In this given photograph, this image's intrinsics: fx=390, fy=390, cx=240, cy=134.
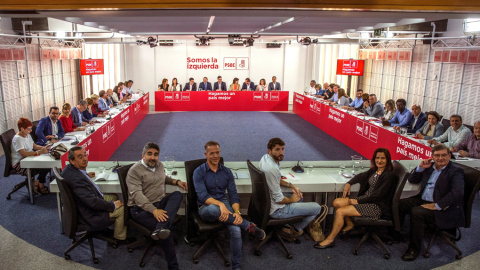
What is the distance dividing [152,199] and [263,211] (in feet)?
3.95

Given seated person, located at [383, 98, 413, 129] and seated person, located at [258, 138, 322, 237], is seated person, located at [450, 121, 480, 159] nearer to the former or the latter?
seated person, located at [383, 98, 413, 129]

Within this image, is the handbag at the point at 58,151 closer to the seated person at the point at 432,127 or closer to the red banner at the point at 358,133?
the red banner at the point at 358,133

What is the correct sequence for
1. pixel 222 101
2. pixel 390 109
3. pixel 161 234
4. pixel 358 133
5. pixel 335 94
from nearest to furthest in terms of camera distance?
pixel 161 234
pixel 390 109
pixel 358 133
pixel 335 94
pixel 222 101

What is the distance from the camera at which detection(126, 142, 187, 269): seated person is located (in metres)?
3.91

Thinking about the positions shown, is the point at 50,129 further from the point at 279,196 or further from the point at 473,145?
the point at 473,145

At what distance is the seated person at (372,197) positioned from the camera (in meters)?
4.23

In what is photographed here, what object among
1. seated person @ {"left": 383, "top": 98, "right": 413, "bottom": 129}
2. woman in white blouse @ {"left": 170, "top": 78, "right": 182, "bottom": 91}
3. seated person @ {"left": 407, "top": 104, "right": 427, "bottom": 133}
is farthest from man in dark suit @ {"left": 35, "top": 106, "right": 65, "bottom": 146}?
woman in white blouse @ {"left": 170, "top": 78, "right": 182, "bottom": 91}

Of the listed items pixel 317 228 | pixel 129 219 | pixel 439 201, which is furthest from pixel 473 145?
pixel 129 219

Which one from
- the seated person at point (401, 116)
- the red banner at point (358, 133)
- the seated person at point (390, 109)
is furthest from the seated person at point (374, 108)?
the seated person at point (401, 116)

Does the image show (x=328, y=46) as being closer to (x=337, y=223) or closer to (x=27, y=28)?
(x=27, y=28)

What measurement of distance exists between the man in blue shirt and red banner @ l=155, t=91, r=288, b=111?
33.7 feet

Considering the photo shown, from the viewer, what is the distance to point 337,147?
30.5 ft

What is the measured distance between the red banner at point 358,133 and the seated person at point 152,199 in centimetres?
435

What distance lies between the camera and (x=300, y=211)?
425cm
